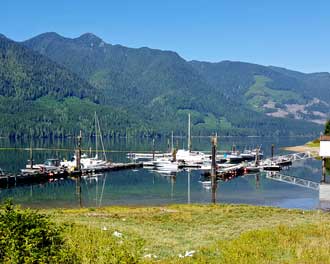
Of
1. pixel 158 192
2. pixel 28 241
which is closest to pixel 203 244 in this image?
pixel 28 241

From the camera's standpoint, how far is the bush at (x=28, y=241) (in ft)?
48.6

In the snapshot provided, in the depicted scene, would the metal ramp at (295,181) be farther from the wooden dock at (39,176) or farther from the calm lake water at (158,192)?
the wooden dock at (39,176)

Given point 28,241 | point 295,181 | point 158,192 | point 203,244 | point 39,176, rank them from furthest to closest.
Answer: point 39,176, point 295,181, point 158,192, point 203,244, point 28,241

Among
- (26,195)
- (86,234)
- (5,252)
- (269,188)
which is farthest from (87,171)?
(5,252)

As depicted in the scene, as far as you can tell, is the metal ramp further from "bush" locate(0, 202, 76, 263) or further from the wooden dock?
"bush" locate(0, 202, 76, 263)

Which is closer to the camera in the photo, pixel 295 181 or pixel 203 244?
pixel 203 244

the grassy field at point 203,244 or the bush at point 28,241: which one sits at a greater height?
the bush at point 28,241

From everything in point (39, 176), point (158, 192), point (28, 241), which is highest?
point (28, 241)

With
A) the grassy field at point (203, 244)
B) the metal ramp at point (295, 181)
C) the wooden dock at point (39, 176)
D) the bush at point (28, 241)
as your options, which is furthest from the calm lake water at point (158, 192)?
the bush at point (28, 241)

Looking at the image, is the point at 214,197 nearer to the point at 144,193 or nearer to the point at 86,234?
the point at 144,193

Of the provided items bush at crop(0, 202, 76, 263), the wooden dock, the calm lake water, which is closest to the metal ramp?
the calm lake water

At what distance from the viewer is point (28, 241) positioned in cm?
1537

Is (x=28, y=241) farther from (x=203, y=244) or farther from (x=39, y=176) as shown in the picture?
(x=39, y=176)

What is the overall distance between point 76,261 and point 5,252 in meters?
2.32
